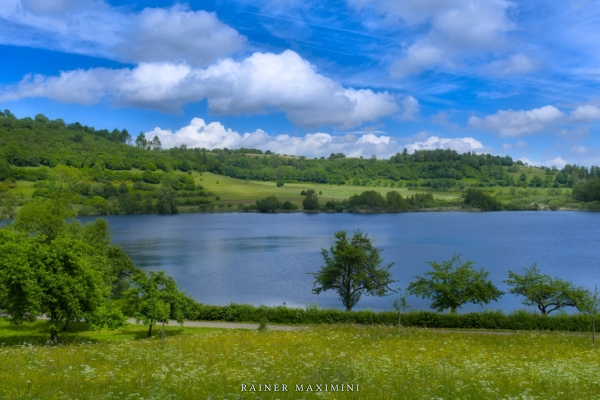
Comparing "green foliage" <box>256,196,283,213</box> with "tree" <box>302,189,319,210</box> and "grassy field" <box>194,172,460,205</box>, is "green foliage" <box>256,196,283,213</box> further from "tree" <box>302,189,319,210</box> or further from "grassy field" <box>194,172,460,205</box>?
"tree" <box>302,189,319,210</box>

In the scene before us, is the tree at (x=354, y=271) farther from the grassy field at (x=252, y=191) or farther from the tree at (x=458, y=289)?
the grassy field at (x=252, y=191)

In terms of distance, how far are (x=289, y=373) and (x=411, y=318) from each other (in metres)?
18.2

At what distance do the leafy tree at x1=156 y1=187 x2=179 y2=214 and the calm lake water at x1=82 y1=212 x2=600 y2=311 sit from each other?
9.88 m

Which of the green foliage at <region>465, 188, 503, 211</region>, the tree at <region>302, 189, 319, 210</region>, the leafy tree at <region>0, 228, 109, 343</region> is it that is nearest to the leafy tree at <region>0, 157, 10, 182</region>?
the tree at <region>302, 189, 319, 210</region>

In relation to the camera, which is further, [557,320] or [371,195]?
[371,195]

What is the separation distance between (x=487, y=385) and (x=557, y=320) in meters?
19.0

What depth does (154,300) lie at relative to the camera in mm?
23406

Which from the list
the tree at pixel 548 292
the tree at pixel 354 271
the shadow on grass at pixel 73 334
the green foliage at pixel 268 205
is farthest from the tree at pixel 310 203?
the shadow on grass at pixel 73 334

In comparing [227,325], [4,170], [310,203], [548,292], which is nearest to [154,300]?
[227,325]

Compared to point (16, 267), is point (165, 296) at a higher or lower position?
lower

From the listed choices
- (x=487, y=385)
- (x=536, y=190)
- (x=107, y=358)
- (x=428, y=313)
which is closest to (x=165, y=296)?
(x=107, y=358)

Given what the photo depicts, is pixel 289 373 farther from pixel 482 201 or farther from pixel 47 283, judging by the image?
pixel 482 201

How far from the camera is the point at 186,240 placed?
91.4 metres

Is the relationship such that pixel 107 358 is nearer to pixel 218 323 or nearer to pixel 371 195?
pixel 218 323
